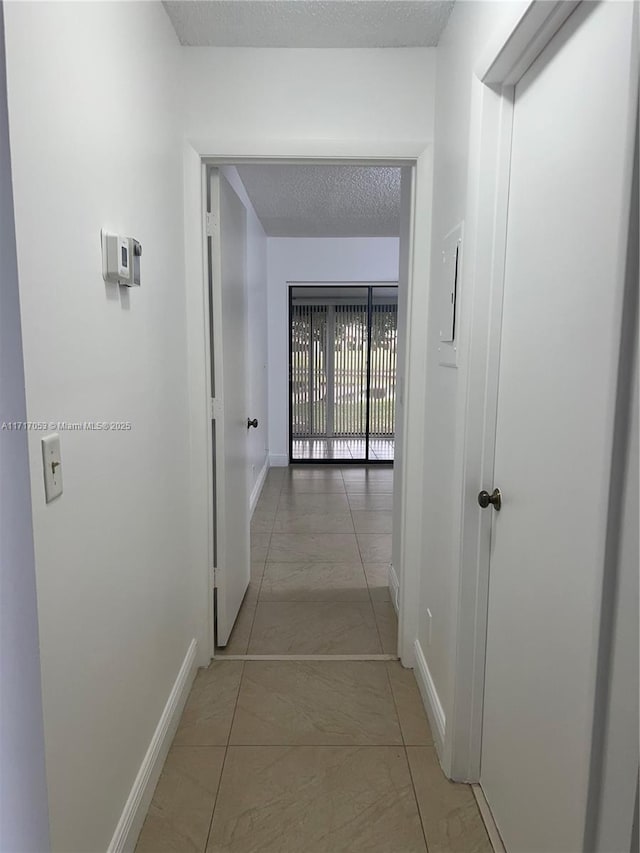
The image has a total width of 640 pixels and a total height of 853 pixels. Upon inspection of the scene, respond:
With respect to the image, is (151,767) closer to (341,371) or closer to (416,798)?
(416,798)

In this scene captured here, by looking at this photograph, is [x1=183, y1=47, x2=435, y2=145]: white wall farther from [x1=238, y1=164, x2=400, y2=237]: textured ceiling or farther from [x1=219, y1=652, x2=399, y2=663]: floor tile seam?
[x1=219, y1=652, x2=399, y2=663]: floor tile seam

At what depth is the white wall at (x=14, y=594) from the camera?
0.92 m

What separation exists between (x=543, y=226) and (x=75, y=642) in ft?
4.64

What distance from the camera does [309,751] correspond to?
1.86 metres

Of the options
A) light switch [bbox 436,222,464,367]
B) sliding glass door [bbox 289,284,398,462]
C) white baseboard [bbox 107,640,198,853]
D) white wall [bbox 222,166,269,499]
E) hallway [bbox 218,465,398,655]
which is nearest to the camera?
white baseboard [bbox 107,640,198,853]

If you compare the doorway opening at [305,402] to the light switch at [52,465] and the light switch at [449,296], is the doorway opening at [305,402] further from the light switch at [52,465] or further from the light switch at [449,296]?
the light switch at [52,465]

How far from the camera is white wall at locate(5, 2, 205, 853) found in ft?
3.30

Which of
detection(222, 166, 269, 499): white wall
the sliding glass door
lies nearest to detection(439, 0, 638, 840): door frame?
detection(222, 166, 269, 499): white wall

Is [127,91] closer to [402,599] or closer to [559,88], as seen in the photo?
[559,88]

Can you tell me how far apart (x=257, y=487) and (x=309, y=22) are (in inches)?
147

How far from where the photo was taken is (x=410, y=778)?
1745 millimetres

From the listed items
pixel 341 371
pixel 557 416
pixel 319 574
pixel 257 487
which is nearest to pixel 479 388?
pixel 557 416

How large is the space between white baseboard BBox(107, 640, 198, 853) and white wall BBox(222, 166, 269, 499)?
2378 millimetres

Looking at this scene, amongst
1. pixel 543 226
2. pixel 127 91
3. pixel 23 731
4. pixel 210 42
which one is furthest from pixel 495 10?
pixel 23 731
